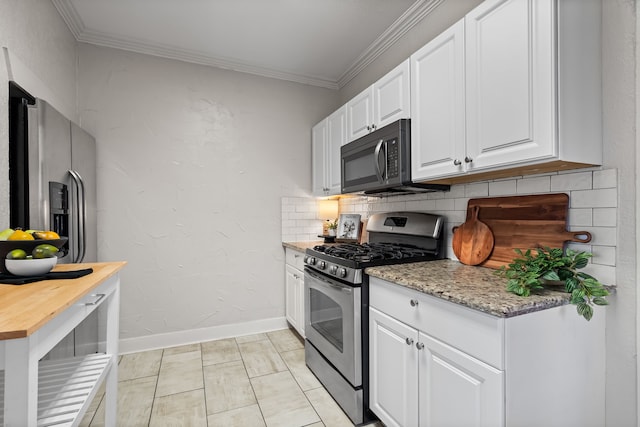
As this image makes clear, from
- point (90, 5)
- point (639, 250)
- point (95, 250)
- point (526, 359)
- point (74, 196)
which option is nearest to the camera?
point (526, 359)

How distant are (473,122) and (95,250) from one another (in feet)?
9.47

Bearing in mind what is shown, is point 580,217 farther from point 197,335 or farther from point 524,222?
point 197,335

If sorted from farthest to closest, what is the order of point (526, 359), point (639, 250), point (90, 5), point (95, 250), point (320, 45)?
point (320, 45), point (95, 250), point (90, 5), point (639, 250), point (526, 359)

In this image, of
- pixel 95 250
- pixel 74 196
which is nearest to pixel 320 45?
pixel 74 196

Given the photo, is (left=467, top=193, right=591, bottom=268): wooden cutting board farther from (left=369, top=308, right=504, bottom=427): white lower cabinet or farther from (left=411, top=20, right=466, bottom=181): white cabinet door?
(left=369, top=308, right=504, bottom=427): white lower cabinet

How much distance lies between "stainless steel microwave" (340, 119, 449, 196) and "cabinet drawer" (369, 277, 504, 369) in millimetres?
709

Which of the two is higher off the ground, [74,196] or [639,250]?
[74,196]

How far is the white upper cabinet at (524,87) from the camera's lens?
3.97 feet

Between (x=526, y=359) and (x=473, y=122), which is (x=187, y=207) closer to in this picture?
(x=473, y=122)

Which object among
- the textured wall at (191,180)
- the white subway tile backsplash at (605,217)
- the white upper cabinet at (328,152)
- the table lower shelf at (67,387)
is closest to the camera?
the table lower shelf at (67,387)

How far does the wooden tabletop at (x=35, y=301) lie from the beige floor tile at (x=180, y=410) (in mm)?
1080

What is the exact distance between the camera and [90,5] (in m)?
2.27

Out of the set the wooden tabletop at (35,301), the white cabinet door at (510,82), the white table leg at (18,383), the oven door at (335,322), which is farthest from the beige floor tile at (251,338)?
the white cabinet door at (510,82)

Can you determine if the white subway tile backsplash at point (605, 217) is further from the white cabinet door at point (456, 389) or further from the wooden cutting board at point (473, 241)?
the white cabinet door at point (456, 389)
